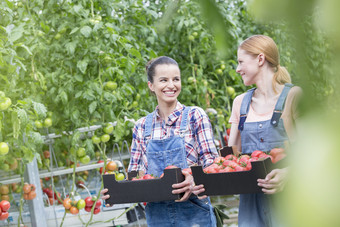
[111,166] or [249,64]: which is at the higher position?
[249,64]

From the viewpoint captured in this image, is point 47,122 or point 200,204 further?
point 47,122

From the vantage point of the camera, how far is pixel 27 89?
2.96 meters

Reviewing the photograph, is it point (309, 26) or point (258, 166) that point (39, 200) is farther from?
point (309, 26)

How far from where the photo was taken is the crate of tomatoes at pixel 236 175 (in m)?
1.46

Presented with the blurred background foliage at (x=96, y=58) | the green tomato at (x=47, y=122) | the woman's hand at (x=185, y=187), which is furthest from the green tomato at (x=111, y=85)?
the woman's hand at (x=185, y=187)

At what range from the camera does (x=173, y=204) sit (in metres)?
1.79

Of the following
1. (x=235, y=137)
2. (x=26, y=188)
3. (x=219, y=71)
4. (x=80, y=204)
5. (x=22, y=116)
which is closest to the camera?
(x=235, y=137)

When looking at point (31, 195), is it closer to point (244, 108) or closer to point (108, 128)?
point (108, 128)

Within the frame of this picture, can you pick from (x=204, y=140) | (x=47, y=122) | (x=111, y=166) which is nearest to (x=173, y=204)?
(x=204, y=140)

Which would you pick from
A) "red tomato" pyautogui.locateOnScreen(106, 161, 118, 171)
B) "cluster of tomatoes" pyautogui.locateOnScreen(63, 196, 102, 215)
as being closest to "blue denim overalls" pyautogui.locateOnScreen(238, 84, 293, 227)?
"red tomato" pyautogui.locateOnScreen(106, 161, 118, 171)

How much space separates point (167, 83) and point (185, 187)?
48cm

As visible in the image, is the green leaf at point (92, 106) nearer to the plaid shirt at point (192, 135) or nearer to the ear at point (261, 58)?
the plaid shirt at point (192, 135)

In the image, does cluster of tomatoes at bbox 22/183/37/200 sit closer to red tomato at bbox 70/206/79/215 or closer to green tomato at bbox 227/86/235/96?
red tomato at bbox 70/206/79/215

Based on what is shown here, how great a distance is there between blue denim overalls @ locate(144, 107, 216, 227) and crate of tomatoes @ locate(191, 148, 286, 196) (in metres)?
0.23
